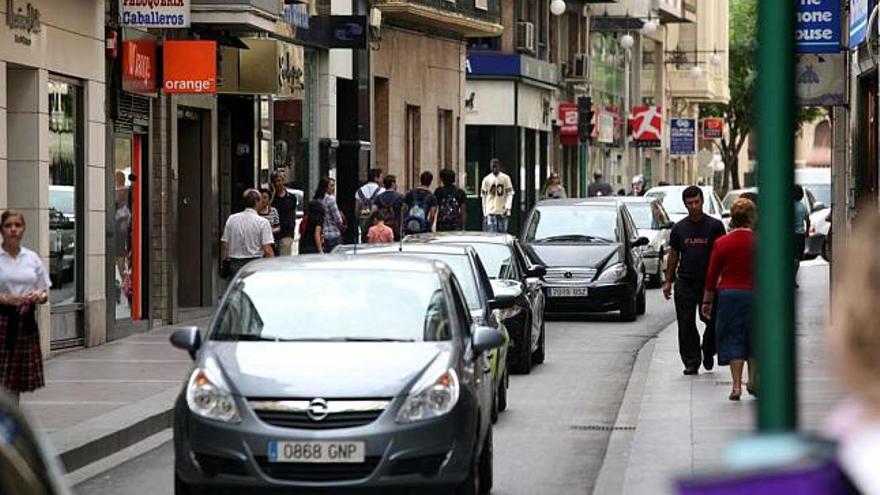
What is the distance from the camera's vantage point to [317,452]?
11.0 metres

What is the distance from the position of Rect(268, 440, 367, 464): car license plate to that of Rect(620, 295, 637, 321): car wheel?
1904 centimetres

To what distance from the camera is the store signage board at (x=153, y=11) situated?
2466cm

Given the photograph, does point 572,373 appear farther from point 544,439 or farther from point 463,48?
point 463,48

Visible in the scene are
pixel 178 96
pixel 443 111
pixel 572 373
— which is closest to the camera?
pixel 572 373

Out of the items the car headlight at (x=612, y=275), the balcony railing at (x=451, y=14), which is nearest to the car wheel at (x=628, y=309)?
the car headlight at (x=612, y=275)

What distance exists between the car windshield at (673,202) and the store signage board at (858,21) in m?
19.3

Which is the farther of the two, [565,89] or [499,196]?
[565,89]

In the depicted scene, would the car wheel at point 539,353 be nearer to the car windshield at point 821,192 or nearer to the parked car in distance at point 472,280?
the parked car in distance at point 472,280

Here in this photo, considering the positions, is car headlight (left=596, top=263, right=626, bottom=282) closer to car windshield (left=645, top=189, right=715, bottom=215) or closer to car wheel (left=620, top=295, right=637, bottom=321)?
car wheel (left=620, top=295, right=637, bottom=321)

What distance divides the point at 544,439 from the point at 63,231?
30.6 ft

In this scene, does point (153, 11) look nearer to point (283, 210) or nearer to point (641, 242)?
point (283, 210)

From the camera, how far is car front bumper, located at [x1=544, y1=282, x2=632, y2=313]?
29.7 meters

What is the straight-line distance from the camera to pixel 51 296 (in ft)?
75.9

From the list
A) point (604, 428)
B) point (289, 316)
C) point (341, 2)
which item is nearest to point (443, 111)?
point (341, 2)
